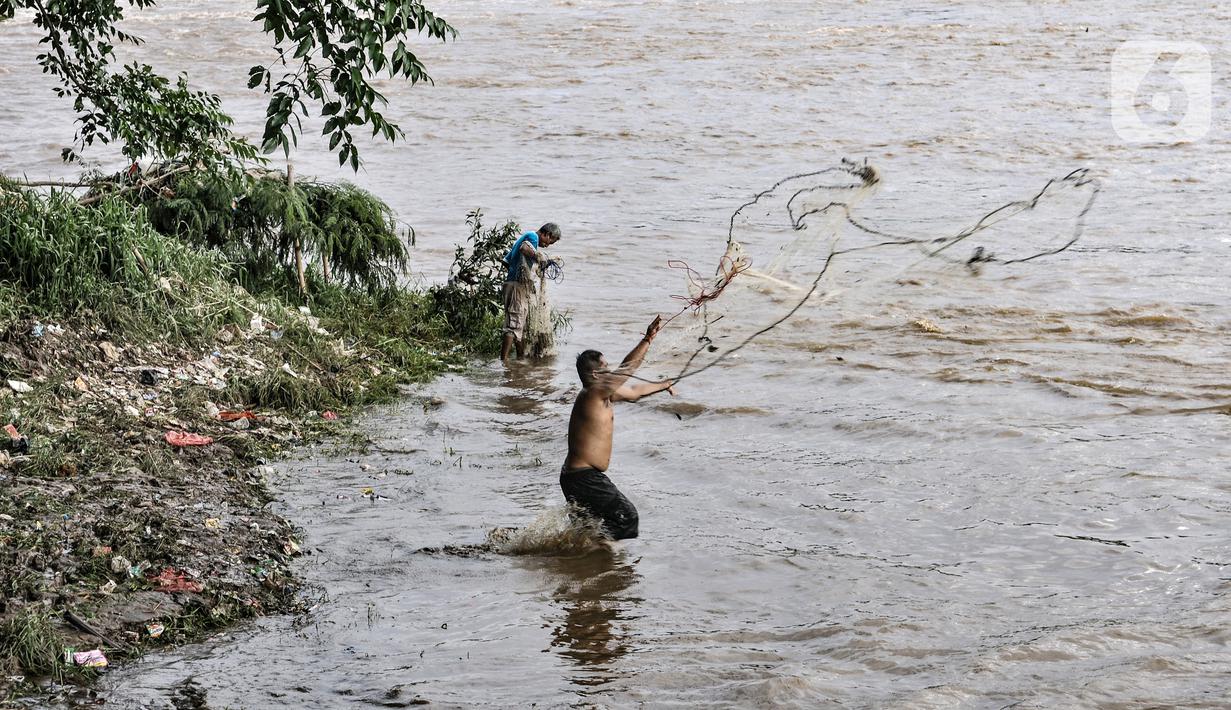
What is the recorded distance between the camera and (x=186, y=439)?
8.05 metres

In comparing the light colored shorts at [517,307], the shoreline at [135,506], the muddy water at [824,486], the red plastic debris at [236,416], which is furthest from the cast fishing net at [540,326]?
the red plastic debris at [236,416]

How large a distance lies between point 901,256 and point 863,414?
6.69 meters

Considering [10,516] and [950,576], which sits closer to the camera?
[10,516]

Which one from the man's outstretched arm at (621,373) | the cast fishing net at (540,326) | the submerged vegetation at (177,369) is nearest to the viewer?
the submerged vegetation at (177,369)

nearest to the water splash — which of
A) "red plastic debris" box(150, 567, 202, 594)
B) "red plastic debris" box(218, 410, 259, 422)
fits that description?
"red plastic debris" box(150, 567, 202, 594)

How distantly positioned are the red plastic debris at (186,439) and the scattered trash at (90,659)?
2.71 metres

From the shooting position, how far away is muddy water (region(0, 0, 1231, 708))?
569cm

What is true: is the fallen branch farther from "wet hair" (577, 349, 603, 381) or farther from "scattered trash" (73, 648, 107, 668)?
"wet hair" (577, 349, 603, 381)

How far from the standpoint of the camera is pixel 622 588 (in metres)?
6.85

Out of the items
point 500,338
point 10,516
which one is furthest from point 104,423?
point 500,338

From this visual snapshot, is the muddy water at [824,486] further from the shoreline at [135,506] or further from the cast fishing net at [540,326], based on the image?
the cast fishing net at [540,326]

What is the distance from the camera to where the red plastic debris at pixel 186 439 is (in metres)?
7.94

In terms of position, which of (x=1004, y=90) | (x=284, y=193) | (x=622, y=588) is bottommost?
(x=622, y=588)

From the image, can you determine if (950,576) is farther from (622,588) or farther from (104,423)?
(104,423)
